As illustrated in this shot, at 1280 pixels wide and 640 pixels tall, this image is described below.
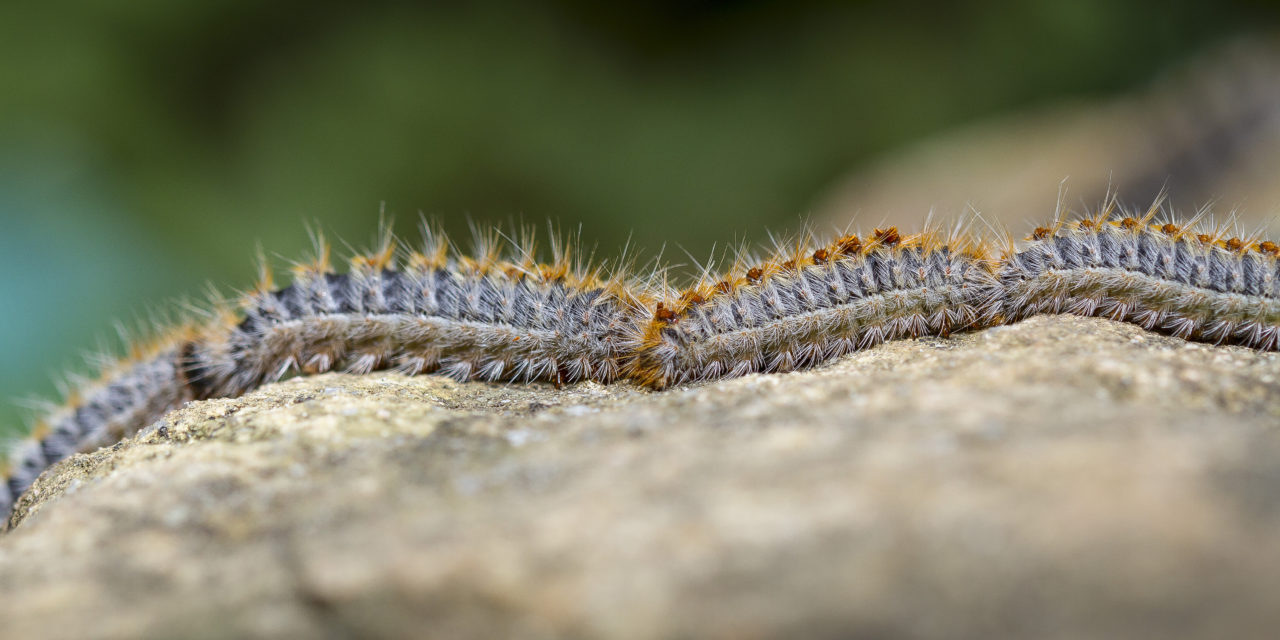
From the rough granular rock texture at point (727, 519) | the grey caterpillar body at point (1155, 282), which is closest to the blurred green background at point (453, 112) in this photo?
the rough granular rock texture at point (727, 519)

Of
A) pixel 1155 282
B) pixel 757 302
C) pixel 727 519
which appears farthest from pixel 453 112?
pixel 727 519

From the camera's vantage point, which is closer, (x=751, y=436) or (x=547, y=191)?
(x=751, y=436)

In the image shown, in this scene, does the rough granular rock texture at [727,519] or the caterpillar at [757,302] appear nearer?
the rough granular rock texture at [727,519]

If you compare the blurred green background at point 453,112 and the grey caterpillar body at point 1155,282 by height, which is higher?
the blurred green background at point 453,112

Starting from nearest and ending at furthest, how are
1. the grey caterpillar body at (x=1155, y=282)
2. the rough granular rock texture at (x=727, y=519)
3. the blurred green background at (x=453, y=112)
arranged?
the rough granular rock texture at (x=727, y=519) < the grey caterpillar body at (x=1155, y=282) < the blurred green background at (x=453, y=112)

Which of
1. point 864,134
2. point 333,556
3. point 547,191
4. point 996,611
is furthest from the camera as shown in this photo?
point 864,134

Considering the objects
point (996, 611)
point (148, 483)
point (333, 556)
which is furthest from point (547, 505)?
point (148, 483)

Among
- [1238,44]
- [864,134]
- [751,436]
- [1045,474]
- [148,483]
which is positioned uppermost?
[864,134]

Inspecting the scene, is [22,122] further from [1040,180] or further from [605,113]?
[1040,180]

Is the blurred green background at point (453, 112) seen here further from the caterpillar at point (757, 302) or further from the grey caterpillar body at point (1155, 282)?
the grey caterpillar body at point (1155, 282)
